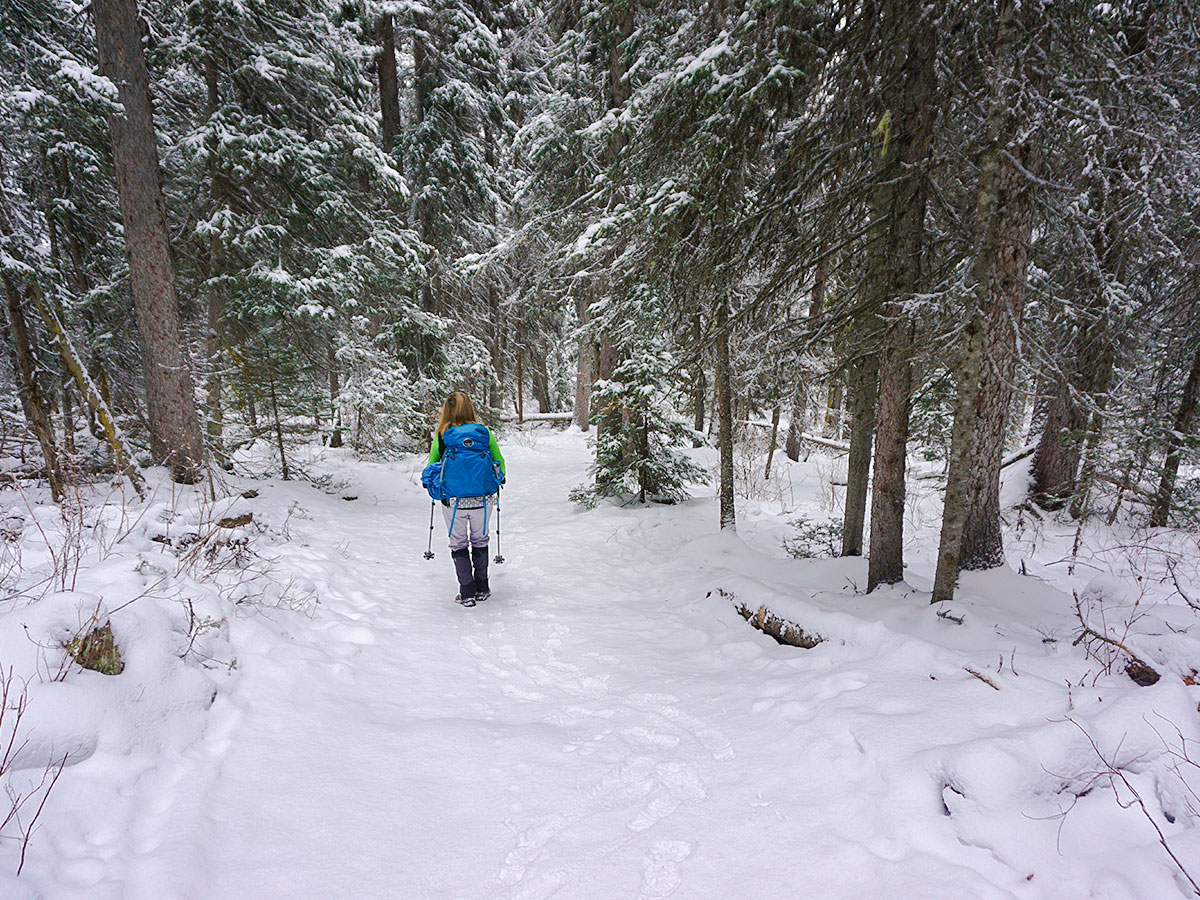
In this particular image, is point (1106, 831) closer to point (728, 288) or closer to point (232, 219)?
point (728, 288)

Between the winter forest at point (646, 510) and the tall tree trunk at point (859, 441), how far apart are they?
6 centimetres

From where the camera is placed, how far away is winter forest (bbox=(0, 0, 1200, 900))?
2.20 m

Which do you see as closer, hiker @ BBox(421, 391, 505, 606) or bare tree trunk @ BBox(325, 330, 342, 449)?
hiker @ BBox(421, 391, 505, 606)

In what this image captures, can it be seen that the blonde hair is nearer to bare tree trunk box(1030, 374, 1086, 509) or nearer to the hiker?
the hiker

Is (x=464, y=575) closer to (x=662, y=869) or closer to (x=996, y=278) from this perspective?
(x=662, y=869)

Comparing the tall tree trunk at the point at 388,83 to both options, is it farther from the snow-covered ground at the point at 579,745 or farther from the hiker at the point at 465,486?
the snow-covered ground at the point at 579,745

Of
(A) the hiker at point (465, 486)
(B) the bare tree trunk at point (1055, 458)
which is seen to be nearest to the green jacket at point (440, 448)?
(A) the hiker at point (465, 486)

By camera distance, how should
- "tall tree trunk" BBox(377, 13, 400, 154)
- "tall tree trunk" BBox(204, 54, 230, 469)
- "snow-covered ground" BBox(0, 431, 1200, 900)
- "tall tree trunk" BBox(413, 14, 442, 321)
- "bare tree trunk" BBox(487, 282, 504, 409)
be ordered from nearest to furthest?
"snow-covered ground" BBox(0, 431, 1200, 900)
"tall tree trunk" BBox(204, 54, 230, 469)
"tall tree trunk" BBox(377, 13, 400, 154)
"tall tree trunk" BBox(413, 14, 442, 321)
"bare tree trunk" BBox(487, 282, 504, 409)

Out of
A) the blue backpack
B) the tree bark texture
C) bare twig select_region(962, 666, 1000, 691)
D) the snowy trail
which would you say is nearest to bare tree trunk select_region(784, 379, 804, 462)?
the tree bark texture

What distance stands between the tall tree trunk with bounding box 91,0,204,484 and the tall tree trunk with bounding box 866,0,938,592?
834 centimetres

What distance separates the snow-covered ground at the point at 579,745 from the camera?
6.58 feet

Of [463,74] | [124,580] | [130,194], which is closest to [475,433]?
[124,580]

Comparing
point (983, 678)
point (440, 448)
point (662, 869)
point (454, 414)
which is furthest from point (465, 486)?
point (983, 678)

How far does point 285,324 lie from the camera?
9.23m
